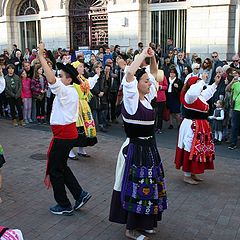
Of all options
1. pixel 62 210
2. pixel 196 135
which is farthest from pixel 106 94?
pixel 62 210

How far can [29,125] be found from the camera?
10.7m

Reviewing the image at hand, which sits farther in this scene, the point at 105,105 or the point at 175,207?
the point at 105,105

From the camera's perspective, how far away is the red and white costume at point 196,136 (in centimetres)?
588

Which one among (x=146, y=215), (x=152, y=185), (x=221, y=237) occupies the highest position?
(x=152, y=185)

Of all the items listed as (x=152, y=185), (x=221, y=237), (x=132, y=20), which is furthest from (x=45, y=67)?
(x=132, y=20)

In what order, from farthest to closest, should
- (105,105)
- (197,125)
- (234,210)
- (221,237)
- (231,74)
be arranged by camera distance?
(105,105) → (231,74) → (197,125) → (234,210) → (221,237)

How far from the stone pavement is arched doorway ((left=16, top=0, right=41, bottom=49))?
1370cm

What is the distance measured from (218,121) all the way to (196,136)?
3.16m

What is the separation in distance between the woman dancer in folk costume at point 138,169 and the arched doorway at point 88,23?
13.9m

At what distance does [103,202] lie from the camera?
5379 millimetres

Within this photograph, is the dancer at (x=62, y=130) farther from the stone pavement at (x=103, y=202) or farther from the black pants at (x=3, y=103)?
the black pants at (x=3, y=103)

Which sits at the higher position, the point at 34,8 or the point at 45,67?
the point at 34,8

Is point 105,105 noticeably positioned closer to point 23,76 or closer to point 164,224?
point 23,76

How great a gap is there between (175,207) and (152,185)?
131 cm
